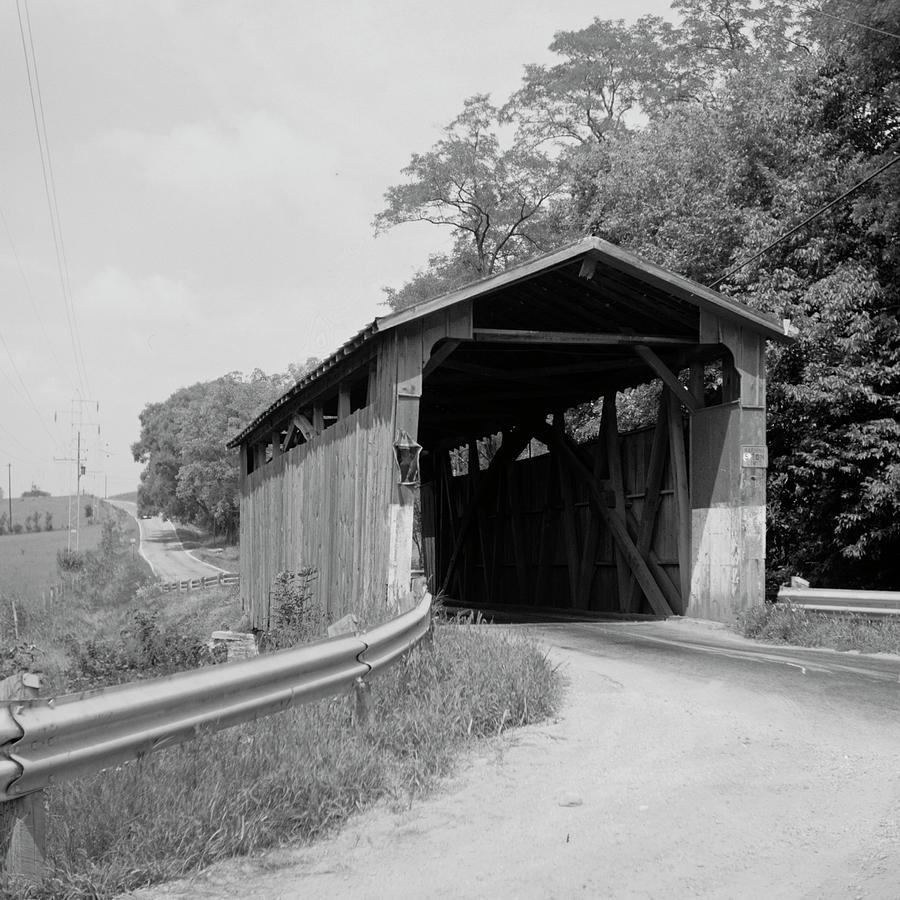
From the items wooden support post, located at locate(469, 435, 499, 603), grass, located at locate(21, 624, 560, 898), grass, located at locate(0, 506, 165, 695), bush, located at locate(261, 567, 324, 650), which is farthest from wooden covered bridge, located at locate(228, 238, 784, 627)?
grass, located at locate(21, 624, 560, 898)

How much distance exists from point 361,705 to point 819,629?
22.8 ft

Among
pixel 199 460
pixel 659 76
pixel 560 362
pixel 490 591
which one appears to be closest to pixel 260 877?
pixel 560 362

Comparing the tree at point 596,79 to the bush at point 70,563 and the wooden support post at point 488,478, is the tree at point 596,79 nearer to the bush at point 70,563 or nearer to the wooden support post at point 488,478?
the wooden support post at point 488,478

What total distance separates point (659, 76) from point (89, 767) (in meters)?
34.4

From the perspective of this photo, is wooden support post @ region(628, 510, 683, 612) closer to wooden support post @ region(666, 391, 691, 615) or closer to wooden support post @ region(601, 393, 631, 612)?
wooden support post @ region(666, 391, 691, 615)

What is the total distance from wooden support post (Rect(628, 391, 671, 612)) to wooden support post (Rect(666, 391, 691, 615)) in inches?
11.2

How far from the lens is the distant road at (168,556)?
224 feet

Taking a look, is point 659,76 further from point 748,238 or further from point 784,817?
point 784,817

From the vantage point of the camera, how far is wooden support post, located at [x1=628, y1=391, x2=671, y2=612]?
50.3 ft

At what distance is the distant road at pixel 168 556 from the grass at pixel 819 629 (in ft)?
172

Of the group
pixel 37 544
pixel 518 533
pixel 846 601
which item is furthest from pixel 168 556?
pixel 846 601

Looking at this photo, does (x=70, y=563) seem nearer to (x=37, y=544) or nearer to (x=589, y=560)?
(x=37, y=544)

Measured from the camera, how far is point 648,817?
4.59 metres

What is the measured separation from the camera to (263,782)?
4.51 m
